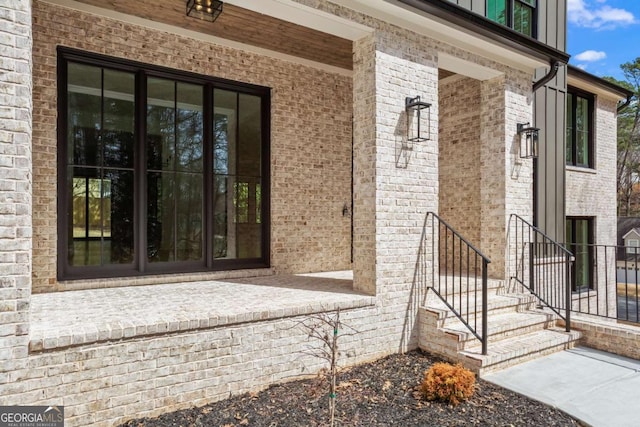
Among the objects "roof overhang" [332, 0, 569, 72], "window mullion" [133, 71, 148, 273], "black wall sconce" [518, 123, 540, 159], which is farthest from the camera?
"black wall sconce" [518, 123, 540, 159]

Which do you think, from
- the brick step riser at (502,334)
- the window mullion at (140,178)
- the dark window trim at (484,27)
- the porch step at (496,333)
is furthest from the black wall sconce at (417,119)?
the window mullion at (140,178)

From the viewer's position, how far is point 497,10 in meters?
5.86

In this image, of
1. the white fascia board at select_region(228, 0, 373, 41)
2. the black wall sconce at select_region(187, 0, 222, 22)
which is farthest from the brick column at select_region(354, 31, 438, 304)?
the black wall sconce at select_region(187, 0, 222, 22)

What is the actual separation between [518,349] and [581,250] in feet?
18.7

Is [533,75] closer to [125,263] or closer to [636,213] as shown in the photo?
[125,263]

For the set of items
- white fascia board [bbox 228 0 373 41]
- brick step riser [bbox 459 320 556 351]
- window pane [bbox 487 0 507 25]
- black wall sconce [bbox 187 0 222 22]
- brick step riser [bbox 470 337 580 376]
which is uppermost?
window pane [bbox 487 0 507 25]

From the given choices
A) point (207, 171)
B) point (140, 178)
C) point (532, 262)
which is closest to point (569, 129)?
point (532, 262)

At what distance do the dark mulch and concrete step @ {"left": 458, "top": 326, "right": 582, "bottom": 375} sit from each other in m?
0.22

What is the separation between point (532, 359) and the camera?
14.3 feet

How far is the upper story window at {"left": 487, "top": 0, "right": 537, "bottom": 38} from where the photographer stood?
5828 millimetres

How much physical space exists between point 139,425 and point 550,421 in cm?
308

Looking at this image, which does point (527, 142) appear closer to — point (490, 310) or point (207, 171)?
point (490, 310)

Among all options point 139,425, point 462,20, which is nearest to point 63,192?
point 139,425

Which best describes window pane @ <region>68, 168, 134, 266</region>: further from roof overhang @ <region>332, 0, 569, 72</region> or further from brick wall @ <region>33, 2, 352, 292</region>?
roof overhang @ <region>332, 0, 569, 72</region>
